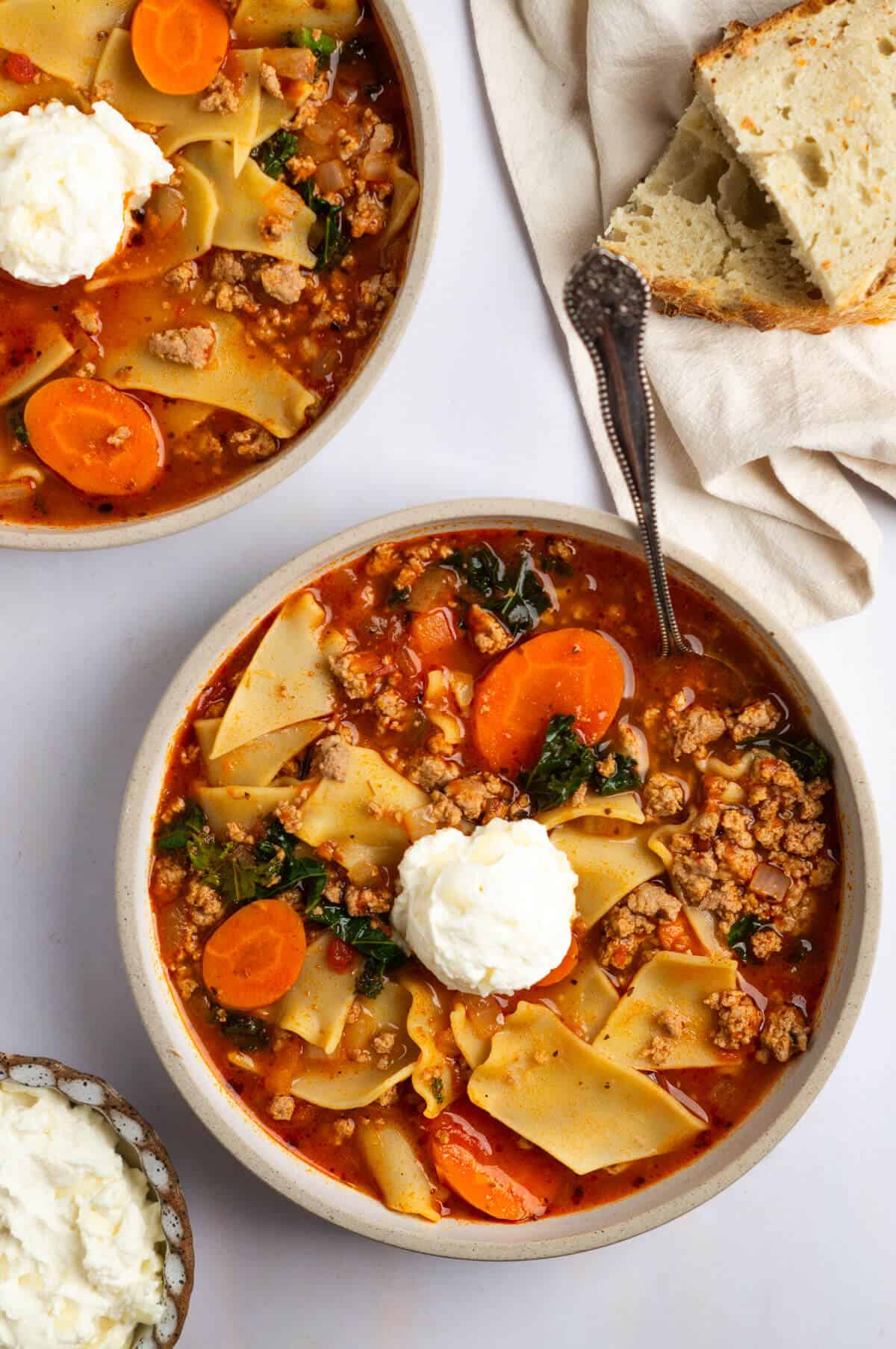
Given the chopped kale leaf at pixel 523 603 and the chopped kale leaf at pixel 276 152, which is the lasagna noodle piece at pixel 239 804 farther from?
the chopped kale leaf at pixel 276 152

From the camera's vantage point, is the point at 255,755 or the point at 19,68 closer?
the point at 19,68

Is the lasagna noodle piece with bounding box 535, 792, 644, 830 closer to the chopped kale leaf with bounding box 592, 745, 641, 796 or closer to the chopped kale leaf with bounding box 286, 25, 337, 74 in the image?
the chopped kale leaf with bounding box 592, 745, 641, 796

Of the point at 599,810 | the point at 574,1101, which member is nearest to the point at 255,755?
the point at 599,810

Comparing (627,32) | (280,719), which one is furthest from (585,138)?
(280,719)

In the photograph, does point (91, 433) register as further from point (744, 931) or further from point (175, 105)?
point (744, 931)

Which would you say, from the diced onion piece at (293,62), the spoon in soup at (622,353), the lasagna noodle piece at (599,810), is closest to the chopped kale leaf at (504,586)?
the spoon in soup at (622,353)

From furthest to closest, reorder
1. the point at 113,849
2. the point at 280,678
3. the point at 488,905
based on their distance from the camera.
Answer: the point at 113,849 < the point at 280,678 < the point at 488,905

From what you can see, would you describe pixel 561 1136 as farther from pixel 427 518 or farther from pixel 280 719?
pixel 427 518
